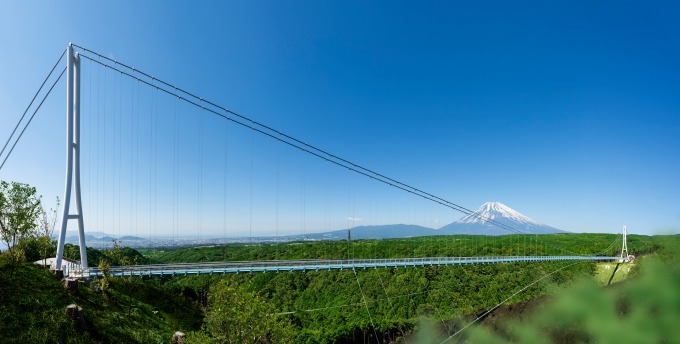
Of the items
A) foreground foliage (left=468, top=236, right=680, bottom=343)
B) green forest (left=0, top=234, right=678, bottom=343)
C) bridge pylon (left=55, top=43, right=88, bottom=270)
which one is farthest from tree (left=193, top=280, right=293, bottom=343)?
foreground foliage (left=468, top=236, right=680, bottom=343)

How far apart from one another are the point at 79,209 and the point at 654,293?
18.1 m

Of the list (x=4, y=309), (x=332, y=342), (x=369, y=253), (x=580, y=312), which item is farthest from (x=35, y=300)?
(x=369, y=253)

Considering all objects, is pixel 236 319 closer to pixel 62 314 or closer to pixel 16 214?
pixel 62 314

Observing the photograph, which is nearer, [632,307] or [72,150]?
[632,307]

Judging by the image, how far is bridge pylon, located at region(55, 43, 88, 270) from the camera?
1423cm

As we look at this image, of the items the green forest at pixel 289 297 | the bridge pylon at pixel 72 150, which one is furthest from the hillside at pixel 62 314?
the bridge pylon at pixel 72 150

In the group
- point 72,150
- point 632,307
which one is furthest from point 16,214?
point 632,307

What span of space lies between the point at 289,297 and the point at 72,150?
2303cm

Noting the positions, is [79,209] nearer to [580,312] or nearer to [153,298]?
[153,298]

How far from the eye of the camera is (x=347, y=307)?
30531 millimetres

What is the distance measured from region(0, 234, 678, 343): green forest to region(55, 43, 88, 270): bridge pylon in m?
1.45

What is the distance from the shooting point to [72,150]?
15297 mm

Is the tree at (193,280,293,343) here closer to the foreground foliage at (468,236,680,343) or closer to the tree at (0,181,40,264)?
the tree at (0,181,40,264)

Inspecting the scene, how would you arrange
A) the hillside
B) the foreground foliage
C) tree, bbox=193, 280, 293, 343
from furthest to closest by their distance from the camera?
tree, bbox=193, 280, 293, 343 < the hillside < the foreground foliage
